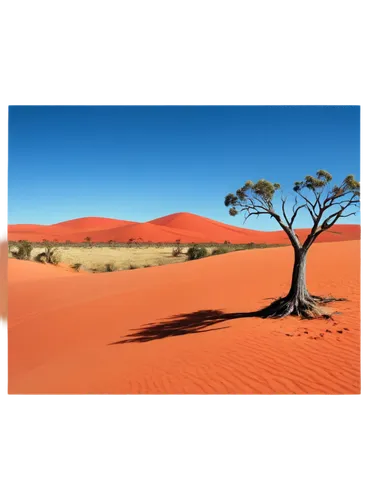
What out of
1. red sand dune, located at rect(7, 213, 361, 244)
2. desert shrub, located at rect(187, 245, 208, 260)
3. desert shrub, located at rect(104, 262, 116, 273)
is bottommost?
desert shrub, located at rect(104, 262, 116, 273)

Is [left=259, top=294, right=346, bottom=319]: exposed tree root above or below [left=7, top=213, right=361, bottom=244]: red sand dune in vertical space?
below

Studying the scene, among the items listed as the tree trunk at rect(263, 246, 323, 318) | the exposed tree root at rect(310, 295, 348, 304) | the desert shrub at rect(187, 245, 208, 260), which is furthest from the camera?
the desert shrub at rect(187, 245, 208, 260)

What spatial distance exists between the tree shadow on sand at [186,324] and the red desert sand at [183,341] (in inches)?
1.3

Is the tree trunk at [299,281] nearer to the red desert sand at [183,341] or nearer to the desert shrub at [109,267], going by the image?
the red desert sand at [183,341]

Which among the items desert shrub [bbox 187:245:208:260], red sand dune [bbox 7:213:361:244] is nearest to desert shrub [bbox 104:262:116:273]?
desert shrub [bbox 187:245:208:260]

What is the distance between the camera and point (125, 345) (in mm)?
6863

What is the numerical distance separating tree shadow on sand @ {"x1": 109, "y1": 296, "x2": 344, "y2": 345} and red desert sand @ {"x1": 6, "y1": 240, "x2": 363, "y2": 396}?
33 mm

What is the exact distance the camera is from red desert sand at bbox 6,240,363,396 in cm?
489

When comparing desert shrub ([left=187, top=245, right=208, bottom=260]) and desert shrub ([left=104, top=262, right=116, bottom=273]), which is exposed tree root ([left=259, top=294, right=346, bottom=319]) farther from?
desert shrub ([left=187, top=245, right=208, bottom=260])

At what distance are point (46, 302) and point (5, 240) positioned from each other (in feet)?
25.1

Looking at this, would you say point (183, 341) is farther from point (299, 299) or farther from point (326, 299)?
point (326, 299)

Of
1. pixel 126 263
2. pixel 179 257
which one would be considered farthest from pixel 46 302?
pixel 179 257

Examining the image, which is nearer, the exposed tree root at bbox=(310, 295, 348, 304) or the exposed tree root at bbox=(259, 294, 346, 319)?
the exposed tree root at bbox=(259, 294, 346, 319)

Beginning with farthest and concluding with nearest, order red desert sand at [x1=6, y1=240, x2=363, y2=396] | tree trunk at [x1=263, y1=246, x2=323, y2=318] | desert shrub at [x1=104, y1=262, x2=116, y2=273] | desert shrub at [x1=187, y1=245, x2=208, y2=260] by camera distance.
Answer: desert shrub at [x1=187, y1=245, x2=208, y2=260] < desert shrub at [x1=104, y1=262, x2=116, y2=273] < tree trunk at [x1=263, y1=246, x2=323, y2=318] < red desert sand at [x1=6, y1=240, x2=363, y2=396]
